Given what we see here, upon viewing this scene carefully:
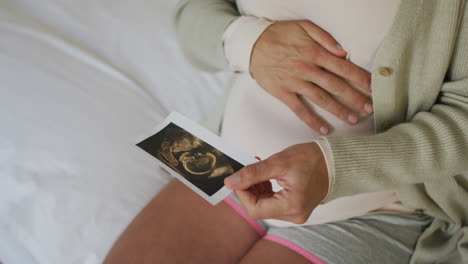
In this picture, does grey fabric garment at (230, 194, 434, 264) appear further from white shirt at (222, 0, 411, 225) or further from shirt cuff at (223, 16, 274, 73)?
shirt cuff at (223, 16, 274, 73)

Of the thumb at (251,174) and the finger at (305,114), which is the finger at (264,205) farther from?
the finger at (305,114)

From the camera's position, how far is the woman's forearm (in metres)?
0.78

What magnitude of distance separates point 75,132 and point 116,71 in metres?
0.29

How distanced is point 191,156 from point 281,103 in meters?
0.23

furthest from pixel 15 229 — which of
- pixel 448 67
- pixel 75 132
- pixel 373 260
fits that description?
pixel 448 67

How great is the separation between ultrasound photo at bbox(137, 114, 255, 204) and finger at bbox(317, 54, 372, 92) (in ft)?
0.87

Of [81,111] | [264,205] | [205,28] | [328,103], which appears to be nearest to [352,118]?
[328,103]

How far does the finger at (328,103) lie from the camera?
0.65 meters

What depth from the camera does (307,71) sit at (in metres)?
0.67

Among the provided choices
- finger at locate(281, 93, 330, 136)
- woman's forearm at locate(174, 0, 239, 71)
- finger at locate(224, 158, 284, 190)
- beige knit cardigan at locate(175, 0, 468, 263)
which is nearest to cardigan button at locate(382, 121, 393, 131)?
beige knit cardigan at locate(175, 0, 468, 263)

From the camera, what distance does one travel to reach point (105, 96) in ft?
3.54

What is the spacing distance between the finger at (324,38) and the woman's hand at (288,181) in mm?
219

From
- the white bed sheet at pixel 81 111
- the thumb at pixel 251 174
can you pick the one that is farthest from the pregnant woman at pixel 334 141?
the white bed sheet at pixel 81 111

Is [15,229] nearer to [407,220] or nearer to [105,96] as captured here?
[105,96]
